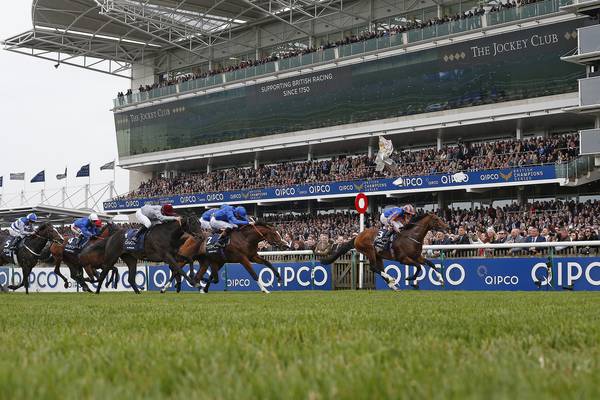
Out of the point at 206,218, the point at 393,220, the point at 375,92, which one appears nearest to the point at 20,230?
the point at 206,218

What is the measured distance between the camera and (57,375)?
2.77 meters

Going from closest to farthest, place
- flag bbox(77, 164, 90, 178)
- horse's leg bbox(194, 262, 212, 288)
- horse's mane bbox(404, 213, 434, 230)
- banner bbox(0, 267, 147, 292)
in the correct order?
horse's leg bbox(194, 262, 212, 288) < horse's mane bbox(404, 213, 434, 230) < banner bbox(0, 267, 147, 292) < flag bbox(77, 164, 90, 178)

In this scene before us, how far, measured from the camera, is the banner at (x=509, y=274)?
17.9m

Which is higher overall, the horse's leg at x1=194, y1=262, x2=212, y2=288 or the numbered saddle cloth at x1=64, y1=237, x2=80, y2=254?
the numbered saddle cloth at x1=64, y1=237, x2=80, y2=254

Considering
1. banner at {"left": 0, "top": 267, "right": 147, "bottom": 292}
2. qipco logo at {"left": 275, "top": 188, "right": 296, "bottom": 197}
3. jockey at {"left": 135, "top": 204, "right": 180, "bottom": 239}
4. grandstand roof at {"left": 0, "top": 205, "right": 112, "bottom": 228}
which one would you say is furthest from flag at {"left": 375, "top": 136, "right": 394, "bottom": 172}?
jockey at {"left": 135, "top": 204, "right": 180, "bottom": 239}

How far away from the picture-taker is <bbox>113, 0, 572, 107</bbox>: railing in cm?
3687

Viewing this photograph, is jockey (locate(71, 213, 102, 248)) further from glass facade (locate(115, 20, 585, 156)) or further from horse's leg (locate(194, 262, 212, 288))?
glass facade (locate(115, 20, 585, 156))

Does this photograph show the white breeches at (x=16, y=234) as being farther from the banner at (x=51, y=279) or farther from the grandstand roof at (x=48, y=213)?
the grandstand roof at (x=48, y=213)

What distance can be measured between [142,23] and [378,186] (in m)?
20.9

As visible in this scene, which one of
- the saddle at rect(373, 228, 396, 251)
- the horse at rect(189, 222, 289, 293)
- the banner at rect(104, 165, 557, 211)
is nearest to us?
the horse at rect(189, 222, 289, 293)

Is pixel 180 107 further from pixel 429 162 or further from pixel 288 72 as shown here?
pixel 429 162

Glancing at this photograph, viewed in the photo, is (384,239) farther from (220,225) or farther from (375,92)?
(375,92)

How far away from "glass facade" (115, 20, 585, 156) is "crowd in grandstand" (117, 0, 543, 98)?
5.54 ft

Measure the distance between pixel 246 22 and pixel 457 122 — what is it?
1968 cm
